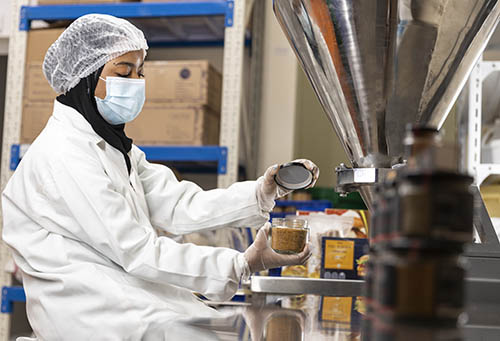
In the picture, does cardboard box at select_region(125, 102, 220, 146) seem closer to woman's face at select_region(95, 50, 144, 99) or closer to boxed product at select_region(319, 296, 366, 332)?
woman's face at select_region(95, 50, 144, 99)

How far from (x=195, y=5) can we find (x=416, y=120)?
185cm

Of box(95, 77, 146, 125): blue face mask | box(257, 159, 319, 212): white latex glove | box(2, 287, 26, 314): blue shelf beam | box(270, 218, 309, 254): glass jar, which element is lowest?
box(2, 287, 26, 314): blue shelf beam

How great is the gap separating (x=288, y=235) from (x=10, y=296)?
1917 mm

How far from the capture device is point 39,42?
2.71 m

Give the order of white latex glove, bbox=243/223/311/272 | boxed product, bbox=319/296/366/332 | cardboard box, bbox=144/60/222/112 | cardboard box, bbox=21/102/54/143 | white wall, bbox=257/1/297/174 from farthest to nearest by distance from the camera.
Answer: white wall, bbox=257/1/297/174 → cardboard box, bbox=21/102/54/143 → cardboard box, bbox=144/60/222/112 → white latex glove, bbox=243/223/311/272 → boxed product, bbox=319/296/366/332

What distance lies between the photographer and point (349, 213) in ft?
5.70

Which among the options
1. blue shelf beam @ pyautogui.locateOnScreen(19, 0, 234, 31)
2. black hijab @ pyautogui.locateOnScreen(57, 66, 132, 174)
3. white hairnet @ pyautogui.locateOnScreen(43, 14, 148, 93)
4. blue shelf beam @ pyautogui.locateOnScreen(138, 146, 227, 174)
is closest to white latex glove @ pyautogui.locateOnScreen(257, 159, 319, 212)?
black hijab @ pyautogui.locateOnScreen(57, 66, 132, 174)

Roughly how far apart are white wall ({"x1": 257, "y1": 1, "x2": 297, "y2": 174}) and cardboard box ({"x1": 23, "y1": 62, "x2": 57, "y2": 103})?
1071 millimetres

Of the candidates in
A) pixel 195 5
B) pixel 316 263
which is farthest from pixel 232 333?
pixel 195 5

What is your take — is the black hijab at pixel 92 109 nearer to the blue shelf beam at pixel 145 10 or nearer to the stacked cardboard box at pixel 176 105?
the stacked cardboard box at pixel 176 105

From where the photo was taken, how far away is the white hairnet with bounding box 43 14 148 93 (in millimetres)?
1393

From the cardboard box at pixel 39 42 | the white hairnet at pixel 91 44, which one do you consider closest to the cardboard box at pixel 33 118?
the cardboard box at pixel 39 42

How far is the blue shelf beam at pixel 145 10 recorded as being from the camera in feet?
8.45

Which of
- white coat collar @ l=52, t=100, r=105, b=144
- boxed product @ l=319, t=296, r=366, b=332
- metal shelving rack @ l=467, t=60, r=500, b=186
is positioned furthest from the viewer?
metal shelving rack @ l=467, t=60, r=500, b=186
